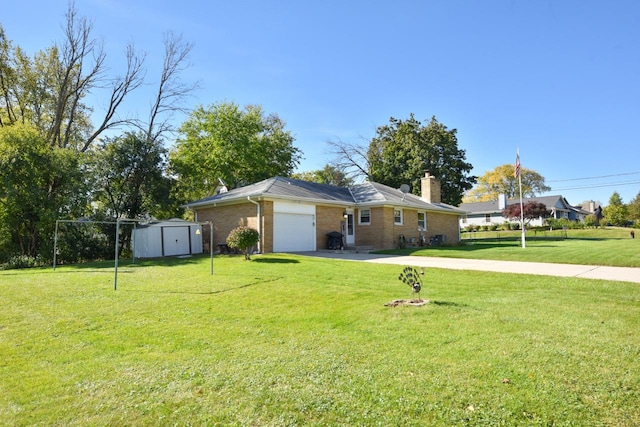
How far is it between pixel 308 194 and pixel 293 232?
7.90 ft

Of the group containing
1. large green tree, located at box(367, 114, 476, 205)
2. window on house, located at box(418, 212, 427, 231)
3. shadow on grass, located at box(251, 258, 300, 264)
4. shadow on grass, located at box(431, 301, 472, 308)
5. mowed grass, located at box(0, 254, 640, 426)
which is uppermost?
large green tree, located at box(367, 114, 476, 205)

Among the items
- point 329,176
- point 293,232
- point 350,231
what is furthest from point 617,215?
point 293,232

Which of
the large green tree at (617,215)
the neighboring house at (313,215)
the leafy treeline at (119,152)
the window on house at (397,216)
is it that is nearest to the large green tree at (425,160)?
the leafy treeline at (119,152)

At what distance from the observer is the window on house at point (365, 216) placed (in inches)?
849

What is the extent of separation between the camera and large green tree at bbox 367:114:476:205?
31.5m

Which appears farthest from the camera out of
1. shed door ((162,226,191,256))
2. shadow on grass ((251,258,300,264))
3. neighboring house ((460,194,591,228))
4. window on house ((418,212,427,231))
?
neighboring house ((460,194,591,228))

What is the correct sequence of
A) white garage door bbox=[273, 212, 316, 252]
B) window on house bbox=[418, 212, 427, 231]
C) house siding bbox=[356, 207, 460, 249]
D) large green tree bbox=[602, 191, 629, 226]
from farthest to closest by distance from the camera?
large green tree bbox=[602, 191, 629, 226] < window on house bbox=[418, 212, 427, 231] < house siding bbox=[356, 207, 460, 249] < white garage door bbox=[273, 212, 316, 252]

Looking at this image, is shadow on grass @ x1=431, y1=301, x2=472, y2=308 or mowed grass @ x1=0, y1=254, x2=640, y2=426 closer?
mowed grass @ x1=0, y1=254, x2=640, y2=426

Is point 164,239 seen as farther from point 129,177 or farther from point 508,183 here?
point 508,183

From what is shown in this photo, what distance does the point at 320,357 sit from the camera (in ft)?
14.0

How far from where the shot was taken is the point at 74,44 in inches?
945

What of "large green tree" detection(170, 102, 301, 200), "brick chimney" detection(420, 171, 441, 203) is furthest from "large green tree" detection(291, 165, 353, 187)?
"brick chimney" detection(420, 171, 441, 203)

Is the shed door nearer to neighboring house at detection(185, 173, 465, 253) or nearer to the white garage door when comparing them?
neighboring house at detection(185, 173, 465, 253)

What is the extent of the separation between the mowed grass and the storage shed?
10054 millimetres
